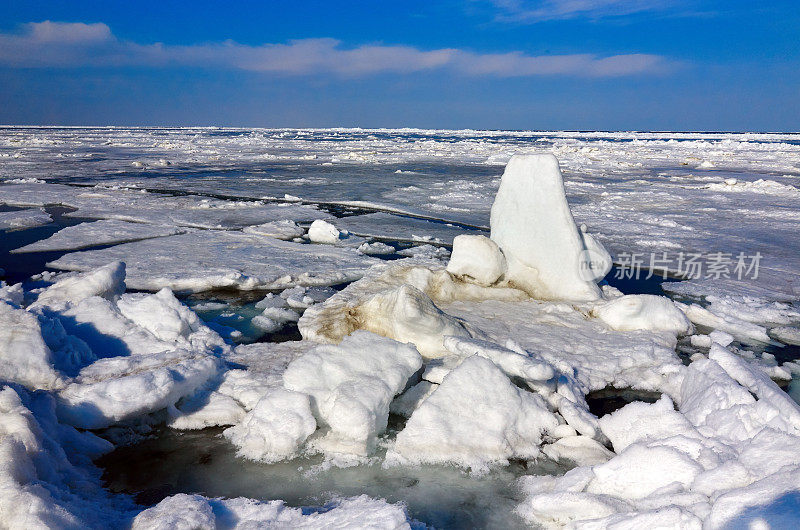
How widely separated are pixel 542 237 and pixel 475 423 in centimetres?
324

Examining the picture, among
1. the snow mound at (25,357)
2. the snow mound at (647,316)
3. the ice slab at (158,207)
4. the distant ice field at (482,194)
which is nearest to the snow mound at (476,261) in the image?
the snow mound at (647,316)

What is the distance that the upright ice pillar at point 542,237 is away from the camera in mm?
5637

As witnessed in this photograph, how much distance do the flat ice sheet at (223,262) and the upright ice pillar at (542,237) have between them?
6.79 feet

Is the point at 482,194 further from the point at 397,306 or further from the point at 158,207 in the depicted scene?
the point at 397,306

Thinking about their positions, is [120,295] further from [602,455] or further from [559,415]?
[602,455]

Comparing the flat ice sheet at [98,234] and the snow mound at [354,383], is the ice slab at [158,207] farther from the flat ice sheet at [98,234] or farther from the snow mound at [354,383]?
the snow mound at [354,383]

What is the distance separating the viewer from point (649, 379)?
3912mm

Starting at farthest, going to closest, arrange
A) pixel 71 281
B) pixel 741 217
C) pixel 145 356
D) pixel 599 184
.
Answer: pixel 599 184
pixel 741 217
pixel 71 281
pixel 145 356

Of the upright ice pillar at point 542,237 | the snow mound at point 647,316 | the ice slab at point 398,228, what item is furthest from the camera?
the ice slab at point 398,228

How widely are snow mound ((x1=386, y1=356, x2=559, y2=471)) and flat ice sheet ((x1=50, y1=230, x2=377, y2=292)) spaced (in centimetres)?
352

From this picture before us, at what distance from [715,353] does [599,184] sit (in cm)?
1521

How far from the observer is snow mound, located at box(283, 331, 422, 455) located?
115 inches

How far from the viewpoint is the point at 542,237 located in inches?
227

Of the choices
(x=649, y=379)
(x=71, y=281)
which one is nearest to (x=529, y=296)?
(x=649, y=379)
